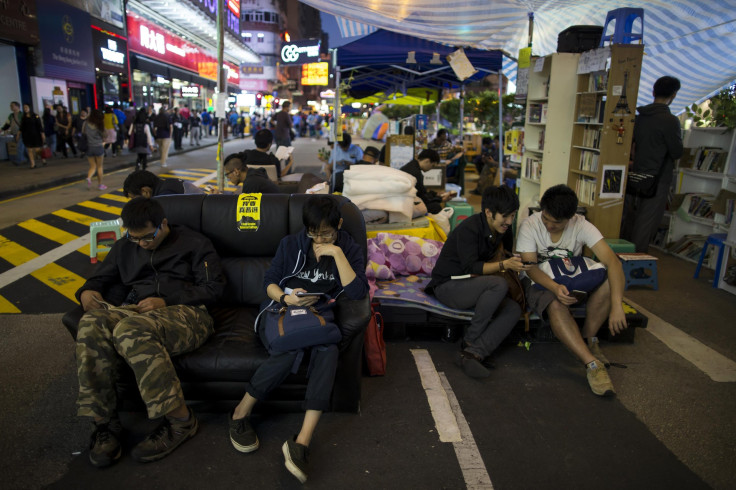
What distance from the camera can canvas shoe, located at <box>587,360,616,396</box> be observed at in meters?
3.82

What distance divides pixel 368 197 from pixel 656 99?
386cm

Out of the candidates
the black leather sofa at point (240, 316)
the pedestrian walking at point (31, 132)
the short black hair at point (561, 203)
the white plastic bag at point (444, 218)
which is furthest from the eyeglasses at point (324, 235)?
the pedestrian walking at point (31, 132)

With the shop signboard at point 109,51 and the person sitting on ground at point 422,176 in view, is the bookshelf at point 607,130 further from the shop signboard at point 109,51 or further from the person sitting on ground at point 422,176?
the shop signboard at point 109,51

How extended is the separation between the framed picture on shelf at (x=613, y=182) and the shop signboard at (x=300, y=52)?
88.2 feet

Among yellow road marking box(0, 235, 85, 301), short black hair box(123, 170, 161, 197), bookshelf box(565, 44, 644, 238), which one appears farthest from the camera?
bookshelf box(565, 44, 644, 238)

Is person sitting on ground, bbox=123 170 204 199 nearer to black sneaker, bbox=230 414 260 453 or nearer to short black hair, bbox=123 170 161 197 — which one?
short black hair, bbox=123 170 161 197

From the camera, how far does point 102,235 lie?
668 cm

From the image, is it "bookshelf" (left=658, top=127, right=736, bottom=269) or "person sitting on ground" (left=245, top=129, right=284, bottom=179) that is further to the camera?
"person sitting on ground" (left=245, top=129, right=284, bottom=179)

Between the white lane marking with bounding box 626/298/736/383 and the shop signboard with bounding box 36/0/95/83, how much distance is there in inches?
740

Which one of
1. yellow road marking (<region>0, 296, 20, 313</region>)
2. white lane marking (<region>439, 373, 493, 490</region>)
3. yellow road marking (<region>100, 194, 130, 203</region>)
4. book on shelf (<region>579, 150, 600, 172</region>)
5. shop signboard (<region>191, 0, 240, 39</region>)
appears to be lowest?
white lane marking (<region>439, 373, 493, 490</region>)

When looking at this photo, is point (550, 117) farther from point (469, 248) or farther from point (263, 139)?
point (263, 139)

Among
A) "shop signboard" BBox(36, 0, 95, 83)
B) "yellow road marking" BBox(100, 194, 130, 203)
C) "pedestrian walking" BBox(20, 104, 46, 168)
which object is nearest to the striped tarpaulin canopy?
"yellow road marking" BBox(100, 194, 130, 203)

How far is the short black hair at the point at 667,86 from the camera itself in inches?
256

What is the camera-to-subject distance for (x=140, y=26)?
24.0 metres
